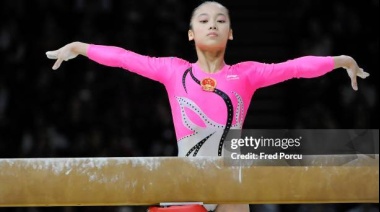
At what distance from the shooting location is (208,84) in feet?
12.3

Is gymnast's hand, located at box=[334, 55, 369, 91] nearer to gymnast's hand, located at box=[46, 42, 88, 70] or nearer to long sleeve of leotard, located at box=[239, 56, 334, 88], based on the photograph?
long sleeve of leotard, located at box=[239, 56, 334, 88]

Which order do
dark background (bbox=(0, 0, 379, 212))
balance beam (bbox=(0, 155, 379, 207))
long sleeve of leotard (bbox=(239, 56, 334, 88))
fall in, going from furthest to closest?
dark background (bbox=(0, 0, 379, 212)), long sleeve of leotard (bbox=(239, 56, 334, 88)), balance beam (bbox=(0, 155, 379, 207))

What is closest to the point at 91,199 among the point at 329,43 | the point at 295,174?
the point at 295,174

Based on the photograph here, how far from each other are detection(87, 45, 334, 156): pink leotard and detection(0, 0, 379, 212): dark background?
2.36 meters

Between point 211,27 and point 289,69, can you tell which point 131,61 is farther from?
point 289,69

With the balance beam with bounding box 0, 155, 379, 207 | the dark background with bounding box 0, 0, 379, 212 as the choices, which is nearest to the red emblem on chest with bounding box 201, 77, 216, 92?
the balance beam with bounding box 0, 155, 379, 207

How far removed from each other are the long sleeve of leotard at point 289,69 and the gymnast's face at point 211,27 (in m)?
0.21

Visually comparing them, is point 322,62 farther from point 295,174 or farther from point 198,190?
point 198,190

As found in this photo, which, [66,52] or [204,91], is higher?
[66,52]

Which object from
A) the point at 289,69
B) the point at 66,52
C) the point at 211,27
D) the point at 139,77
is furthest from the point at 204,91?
the point at 139,77

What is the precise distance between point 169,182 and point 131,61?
76cm

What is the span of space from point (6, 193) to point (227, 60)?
3.54m

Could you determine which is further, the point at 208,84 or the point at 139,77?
the point at 139,77

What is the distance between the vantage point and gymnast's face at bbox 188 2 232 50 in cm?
377
